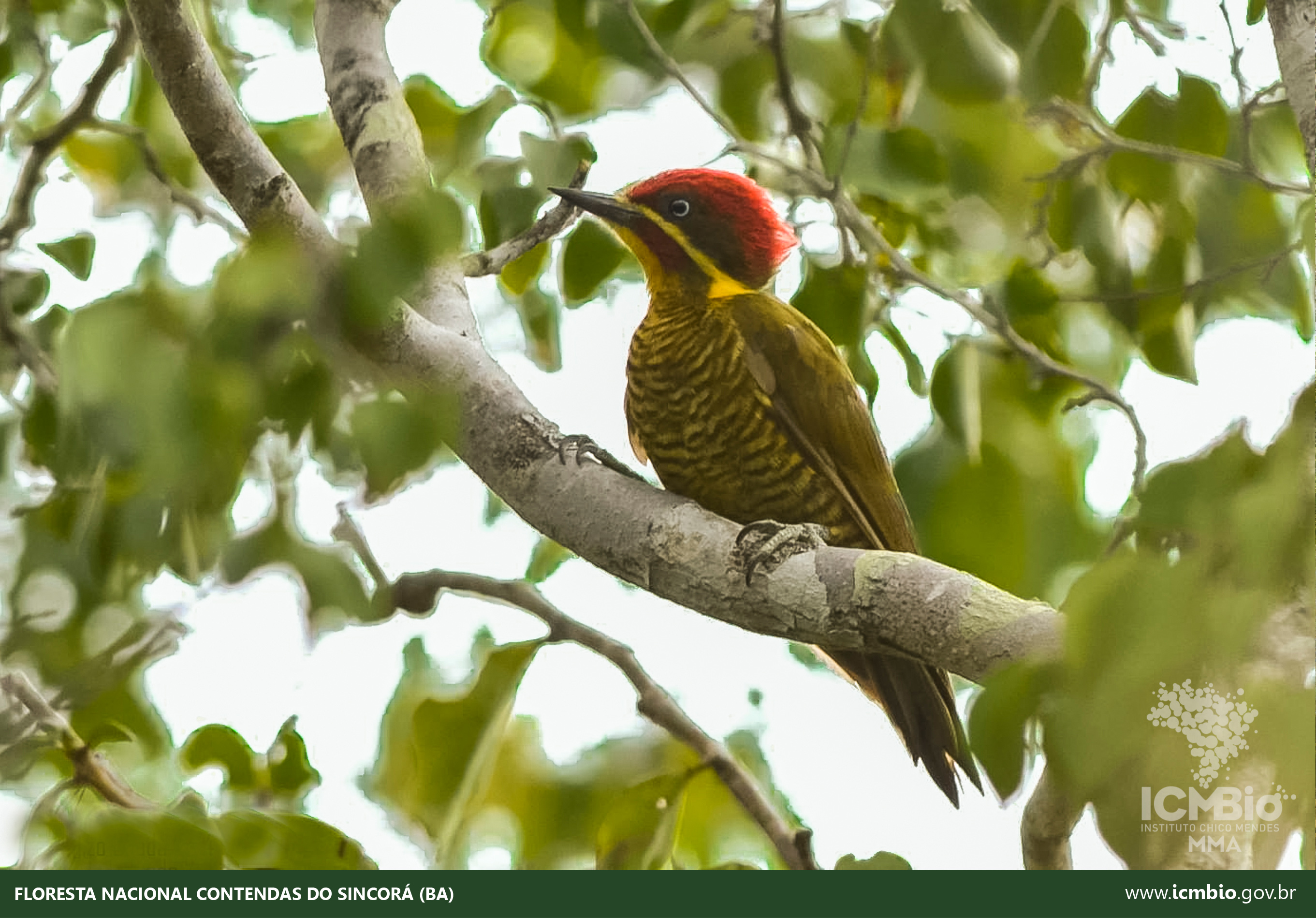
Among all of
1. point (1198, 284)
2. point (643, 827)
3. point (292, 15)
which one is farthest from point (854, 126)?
point (292, 15)

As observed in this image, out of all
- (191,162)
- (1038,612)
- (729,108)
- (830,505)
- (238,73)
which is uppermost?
(238,73)

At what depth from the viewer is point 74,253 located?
6.68ft

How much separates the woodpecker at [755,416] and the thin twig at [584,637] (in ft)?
1.07

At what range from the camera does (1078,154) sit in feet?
7.29

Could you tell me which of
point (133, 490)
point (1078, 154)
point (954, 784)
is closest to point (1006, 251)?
point (1078, 154)

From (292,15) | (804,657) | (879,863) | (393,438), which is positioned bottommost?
(879,863)

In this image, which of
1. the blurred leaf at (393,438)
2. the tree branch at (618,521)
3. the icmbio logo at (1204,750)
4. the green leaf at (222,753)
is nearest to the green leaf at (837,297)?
the tree branch at (618,521)

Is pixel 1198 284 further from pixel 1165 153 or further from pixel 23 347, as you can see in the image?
pixel 23 347

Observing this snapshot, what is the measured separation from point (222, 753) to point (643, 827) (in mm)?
709

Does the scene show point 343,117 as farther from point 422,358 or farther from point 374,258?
point 374,258

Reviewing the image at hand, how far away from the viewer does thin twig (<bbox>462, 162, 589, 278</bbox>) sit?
206cm

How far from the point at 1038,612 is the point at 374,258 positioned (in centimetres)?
78

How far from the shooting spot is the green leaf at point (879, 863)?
5.96ft

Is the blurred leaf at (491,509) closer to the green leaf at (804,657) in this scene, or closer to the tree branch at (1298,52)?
the green leaf at (804,657)
